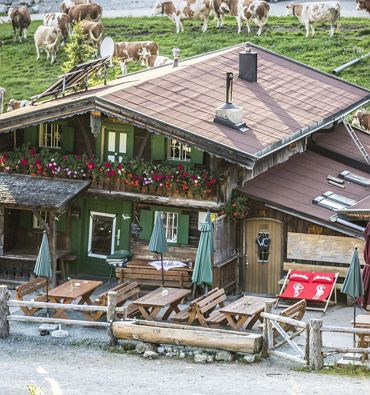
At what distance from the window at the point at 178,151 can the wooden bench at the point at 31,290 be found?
4.79 meters

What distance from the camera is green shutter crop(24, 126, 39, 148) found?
39844mm

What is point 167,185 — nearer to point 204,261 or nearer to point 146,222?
point 146,222

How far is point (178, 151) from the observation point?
126 ft

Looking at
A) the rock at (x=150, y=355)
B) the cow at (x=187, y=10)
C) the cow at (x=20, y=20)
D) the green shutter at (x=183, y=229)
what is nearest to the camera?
the rock at (x=150, y=355)

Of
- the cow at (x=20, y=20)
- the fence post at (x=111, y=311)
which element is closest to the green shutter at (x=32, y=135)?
the fence post at (x=111, y=311)

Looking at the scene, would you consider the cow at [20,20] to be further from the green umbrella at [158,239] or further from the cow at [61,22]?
the green umbrella at [158,239]

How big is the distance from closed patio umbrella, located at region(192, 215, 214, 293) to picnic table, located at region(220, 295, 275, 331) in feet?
3.87

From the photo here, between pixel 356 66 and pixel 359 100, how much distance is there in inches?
494

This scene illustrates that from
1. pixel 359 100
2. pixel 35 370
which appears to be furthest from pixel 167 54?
pixel 35 370

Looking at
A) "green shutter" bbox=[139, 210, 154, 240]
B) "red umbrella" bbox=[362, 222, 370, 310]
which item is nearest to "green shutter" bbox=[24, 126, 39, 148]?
"green shutter" bbox=[139, 210, 154, 240]

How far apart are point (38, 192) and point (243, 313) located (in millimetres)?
7684

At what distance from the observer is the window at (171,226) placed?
3831cm

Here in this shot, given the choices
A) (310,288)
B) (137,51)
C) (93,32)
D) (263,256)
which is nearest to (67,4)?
(93,32)

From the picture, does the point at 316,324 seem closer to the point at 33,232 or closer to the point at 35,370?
the point at 35,370
